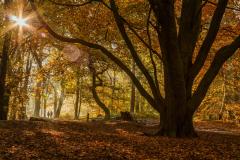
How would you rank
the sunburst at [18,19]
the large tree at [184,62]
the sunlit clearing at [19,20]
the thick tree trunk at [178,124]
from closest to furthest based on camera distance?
the large tree at [184,62] → the thick tree trunk at [178,124] → the sunburst at [18,19] → the sunlit clearing at [19,20]

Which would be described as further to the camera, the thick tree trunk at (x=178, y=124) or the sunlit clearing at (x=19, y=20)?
the sunlit clearing at (x=19, y=20)

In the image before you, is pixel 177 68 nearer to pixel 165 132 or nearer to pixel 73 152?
pixel 165 132

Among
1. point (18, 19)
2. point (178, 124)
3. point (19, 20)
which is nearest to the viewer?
point (178, 124)

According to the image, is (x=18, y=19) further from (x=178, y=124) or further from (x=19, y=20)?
(x=178, y=124)

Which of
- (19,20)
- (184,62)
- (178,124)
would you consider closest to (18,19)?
(19,20)

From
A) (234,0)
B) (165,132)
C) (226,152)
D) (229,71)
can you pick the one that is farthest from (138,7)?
(229,71)

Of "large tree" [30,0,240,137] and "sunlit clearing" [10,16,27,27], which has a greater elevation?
"sunlit clearing" [10,16,27,27]

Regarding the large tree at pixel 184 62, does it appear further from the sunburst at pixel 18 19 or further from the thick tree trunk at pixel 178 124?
the sunburst at pixel 18 19

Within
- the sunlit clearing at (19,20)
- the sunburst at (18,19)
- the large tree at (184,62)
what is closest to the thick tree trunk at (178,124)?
the large tree at (184,62)

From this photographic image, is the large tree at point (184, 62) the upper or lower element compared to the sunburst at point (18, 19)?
Result: lower

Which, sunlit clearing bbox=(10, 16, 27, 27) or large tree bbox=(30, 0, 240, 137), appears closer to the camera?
large tree bbox=(30, 0, 240, 137)

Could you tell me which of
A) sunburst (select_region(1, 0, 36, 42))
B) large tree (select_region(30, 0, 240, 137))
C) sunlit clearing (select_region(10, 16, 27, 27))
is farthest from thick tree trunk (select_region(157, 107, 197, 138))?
sunlit clearing (select_region(10, 16, 27, 27))

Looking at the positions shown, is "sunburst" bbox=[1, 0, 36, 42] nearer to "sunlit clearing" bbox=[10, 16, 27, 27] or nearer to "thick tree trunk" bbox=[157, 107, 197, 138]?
"sunlit clearing" bbox=[10, 16, 27, 27]

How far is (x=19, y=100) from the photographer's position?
803 inches
